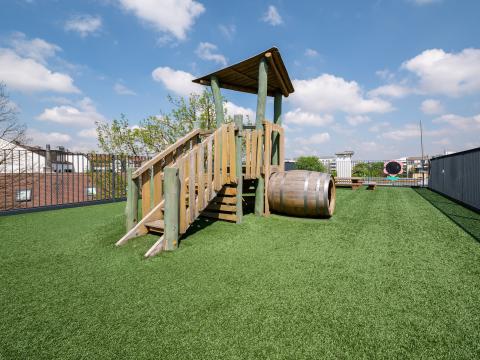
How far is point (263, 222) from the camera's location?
5.86m

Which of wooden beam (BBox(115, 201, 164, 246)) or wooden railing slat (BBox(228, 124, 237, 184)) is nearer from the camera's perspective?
wooden beam (BBox(115, 201, 164, 246))

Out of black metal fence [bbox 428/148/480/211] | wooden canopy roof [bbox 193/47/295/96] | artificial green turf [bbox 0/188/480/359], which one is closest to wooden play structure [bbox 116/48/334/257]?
wooden canopy roof [bbox 193/47/295/96]

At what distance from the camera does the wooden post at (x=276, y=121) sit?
7.87 m

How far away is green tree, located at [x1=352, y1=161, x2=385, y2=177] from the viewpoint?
2306cm

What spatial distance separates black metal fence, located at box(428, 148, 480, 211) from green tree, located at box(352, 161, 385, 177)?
9.90m

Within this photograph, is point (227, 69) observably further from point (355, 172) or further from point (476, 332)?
point (355, 172)

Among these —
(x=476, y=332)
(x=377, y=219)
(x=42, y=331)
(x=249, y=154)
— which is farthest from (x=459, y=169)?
(x=42, y=331)

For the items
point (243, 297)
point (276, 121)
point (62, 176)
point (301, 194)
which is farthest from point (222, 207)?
point (62, 176)

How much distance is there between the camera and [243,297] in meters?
2.50

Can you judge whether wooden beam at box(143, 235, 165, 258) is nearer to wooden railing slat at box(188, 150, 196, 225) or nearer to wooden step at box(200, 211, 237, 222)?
wooden railing slat at box(188, 150, 196, 225)

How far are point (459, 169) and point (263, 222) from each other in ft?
27.3

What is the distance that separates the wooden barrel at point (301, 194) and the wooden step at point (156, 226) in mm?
2898

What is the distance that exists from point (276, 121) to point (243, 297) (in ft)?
21.4

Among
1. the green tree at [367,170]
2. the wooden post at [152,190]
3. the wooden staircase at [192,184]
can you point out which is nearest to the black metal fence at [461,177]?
the wooden staircase at [192,184]
